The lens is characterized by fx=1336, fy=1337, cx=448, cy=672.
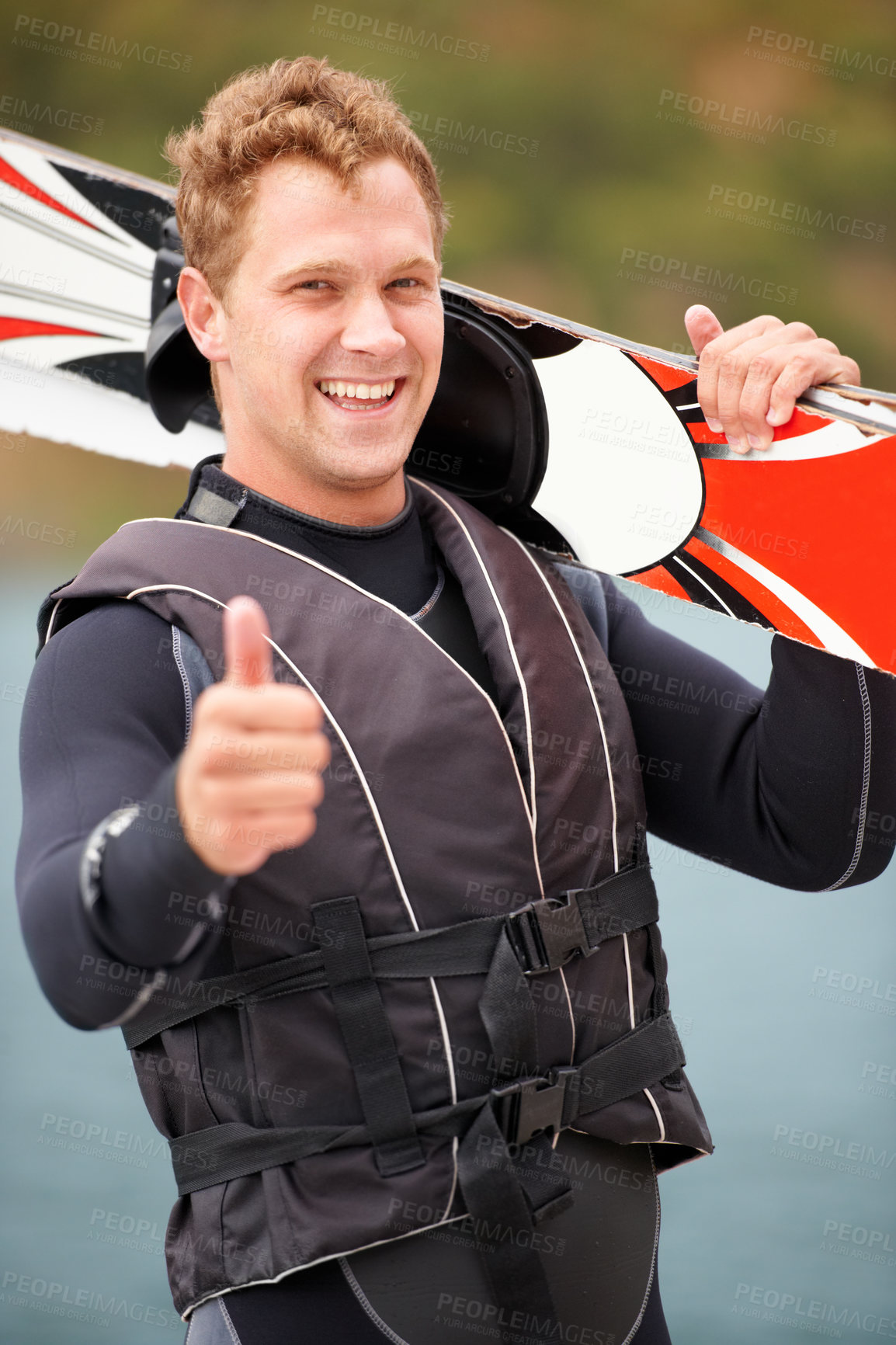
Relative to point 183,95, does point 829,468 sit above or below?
below

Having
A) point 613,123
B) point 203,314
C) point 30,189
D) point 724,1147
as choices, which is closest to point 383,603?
point 203,314

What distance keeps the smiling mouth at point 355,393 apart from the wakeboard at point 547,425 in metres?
0.24

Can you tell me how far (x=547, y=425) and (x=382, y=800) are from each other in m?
0.52

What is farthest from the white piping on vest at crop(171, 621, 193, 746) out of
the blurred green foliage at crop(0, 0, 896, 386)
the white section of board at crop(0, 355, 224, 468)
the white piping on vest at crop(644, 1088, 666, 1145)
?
the blurred green foliage at crop(0, 0, 896, 386)

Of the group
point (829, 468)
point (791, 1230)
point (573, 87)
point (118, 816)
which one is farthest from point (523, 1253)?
point (573, 87)

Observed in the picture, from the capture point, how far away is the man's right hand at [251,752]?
690 mm

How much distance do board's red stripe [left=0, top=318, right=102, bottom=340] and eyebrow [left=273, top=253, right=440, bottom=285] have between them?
1.89 ft

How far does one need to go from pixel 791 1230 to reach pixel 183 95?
4944 mm

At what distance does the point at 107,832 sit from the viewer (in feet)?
2.61

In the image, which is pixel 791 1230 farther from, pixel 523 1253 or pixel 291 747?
pixel 291 747

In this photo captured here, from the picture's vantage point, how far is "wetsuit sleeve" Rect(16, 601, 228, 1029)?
76 centimetres

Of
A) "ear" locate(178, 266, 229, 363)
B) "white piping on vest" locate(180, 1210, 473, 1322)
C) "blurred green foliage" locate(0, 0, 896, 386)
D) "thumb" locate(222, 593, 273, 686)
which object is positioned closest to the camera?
"thumb" locate(222, 593, 273, 686)

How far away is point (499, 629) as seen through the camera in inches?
44.9

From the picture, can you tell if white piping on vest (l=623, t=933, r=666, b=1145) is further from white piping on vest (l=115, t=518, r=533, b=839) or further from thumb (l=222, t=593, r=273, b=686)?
thumb (l=222, t=593, r=273, b=686)
